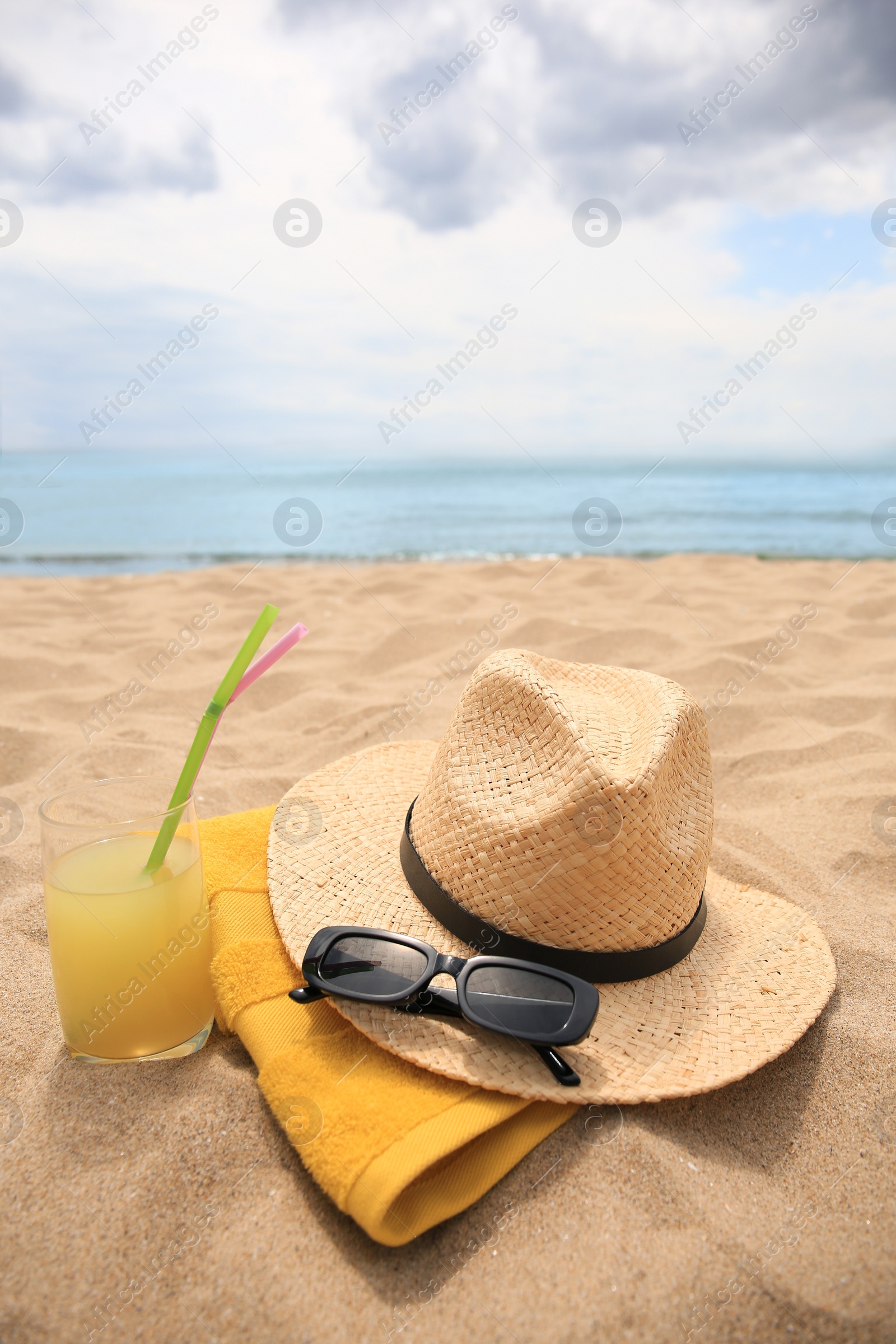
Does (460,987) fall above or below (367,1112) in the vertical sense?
above

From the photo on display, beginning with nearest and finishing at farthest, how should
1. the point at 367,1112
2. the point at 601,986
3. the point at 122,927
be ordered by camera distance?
the point at 367,1112
the point at 122,927
the point at 601,986

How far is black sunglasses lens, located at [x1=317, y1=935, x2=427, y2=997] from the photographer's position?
4.20ft

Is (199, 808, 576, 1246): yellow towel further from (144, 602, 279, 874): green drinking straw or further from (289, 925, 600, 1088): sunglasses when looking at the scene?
(144, 602, 279, 874): green drinking straw

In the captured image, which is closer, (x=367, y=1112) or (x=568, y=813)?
(x=367, y=1112)

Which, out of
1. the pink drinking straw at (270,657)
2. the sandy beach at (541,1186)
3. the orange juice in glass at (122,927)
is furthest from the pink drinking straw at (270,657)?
the sandy beach at (541,1186)

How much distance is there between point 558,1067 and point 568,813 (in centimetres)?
40

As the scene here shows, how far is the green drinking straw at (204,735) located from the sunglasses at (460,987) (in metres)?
0.31

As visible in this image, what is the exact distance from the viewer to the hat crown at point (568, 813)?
132cm

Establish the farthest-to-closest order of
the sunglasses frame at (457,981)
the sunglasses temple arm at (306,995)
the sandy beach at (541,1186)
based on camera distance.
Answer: the sunglasses temple arm at (306,995)
the sunglasses frame at (457,981)
the sandy beach at (541,1186)

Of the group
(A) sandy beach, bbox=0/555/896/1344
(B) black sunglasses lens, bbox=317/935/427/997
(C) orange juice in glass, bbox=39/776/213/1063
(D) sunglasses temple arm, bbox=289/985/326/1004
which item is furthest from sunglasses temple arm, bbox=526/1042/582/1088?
(C) orange juice in glass, bbox=39/776/213/1063

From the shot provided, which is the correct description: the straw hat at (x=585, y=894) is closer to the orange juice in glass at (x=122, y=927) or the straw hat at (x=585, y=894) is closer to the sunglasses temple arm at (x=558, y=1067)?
the sunglasses temple arm at (x=558, y=1067)

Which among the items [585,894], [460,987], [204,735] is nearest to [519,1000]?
[460,987]

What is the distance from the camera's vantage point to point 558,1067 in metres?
1.21

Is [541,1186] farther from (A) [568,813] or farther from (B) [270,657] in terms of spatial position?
(B) [270,657]
